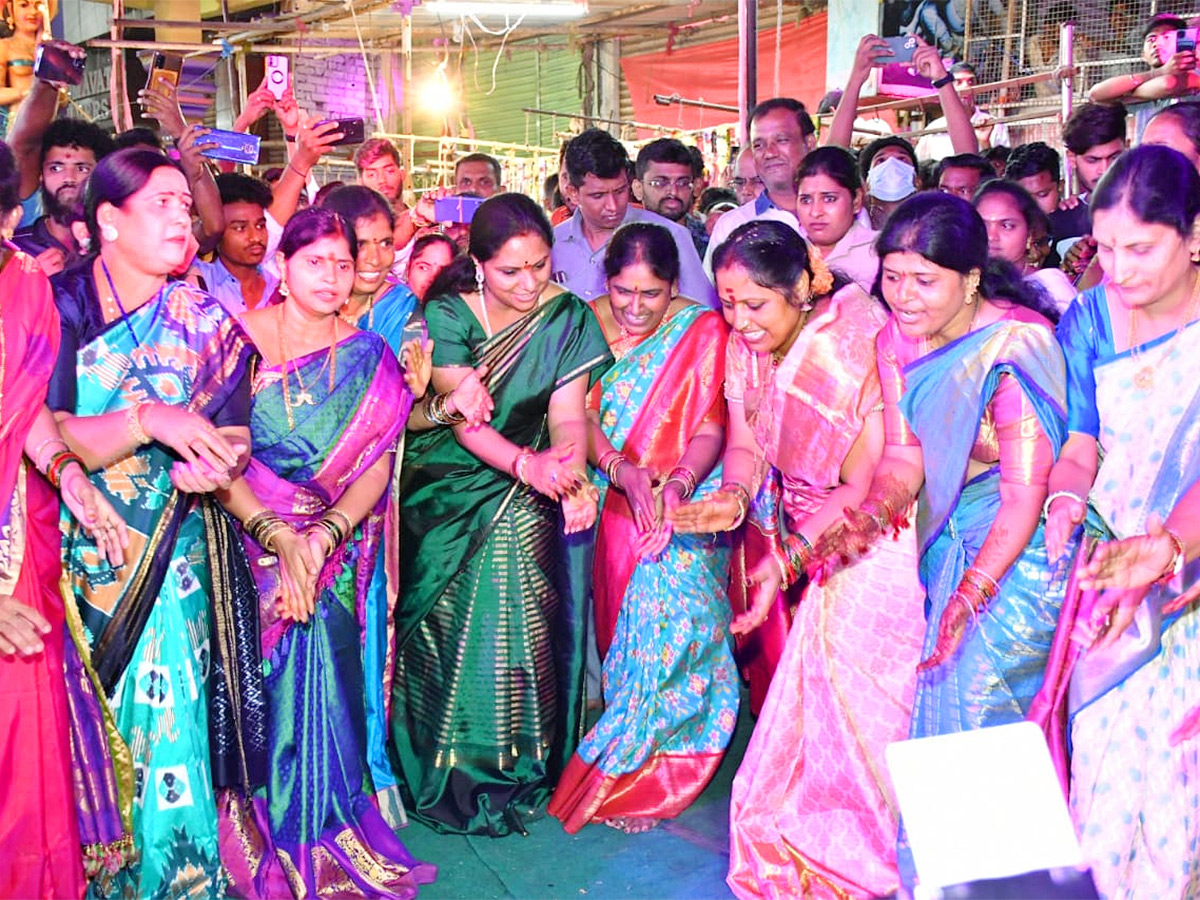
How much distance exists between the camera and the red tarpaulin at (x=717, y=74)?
12.9 metres

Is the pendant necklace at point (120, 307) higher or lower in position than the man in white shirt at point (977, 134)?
lower

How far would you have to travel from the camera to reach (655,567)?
3.95m

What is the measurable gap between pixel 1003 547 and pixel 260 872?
2.14 m

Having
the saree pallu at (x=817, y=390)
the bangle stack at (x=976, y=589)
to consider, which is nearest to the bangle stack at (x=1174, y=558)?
the bangle stack at (x=976, y=589)

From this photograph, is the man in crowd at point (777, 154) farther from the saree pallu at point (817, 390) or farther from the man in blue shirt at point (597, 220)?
the saree pallu at point (817, 390)

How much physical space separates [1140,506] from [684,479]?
1.41 metres

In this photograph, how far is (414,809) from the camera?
12.8 ft

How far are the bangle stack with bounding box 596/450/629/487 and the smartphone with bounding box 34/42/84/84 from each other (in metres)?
2.30

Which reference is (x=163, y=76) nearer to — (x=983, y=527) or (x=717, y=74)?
(x=983, y=527)

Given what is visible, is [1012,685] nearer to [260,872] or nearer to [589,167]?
[260,872]

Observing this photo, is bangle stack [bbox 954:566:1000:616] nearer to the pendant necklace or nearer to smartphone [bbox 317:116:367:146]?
the pendant necklace

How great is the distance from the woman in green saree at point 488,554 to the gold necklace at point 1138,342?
5.26 feet

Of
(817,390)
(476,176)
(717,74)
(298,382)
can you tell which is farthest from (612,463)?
(717,74)

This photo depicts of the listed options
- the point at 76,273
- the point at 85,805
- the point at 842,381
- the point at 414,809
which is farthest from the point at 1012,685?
the point at 76,273
